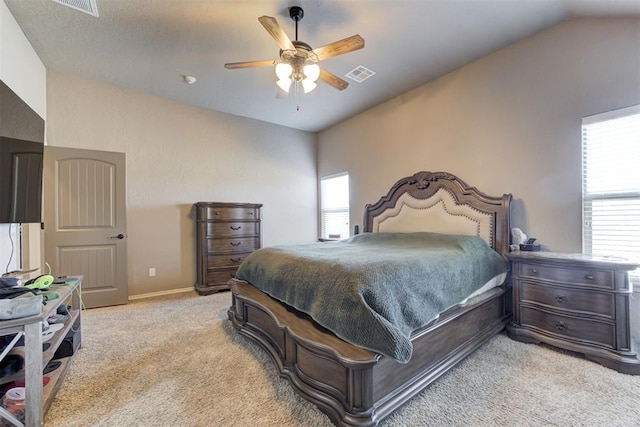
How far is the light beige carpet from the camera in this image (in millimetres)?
1520

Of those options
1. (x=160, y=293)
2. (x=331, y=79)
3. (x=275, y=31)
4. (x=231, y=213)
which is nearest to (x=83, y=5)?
(x=275, y=31)

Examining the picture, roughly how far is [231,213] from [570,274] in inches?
156

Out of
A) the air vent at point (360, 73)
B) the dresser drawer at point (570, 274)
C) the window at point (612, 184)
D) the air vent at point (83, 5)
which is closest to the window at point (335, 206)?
the air vent at point (360, 73)

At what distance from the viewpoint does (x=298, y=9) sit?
2326 millimetres

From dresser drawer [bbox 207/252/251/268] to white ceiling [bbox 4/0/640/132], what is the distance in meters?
2.37

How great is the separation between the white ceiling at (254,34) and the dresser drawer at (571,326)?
244 centimetres

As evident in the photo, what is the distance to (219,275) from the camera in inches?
162

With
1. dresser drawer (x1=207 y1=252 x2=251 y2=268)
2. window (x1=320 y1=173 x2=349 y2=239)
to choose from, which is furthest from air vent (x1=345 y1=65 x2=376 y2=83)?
dresser drawer (x1=207 y1=252 x2=251 y2=268)

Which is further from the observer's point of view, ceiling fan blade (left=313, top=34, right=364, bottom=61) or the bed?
ceiling fan blade (left=313, top=34, right=364, bottom=61)

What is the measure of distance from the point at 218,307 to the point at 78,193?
223 cm

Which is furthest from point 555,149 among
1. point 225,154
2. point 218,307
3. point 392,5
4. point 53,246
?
point 53,246

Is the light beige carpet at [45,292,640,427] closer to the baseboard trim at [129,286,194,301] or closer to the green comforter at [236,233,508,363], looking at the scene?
the green comforter at [236,233,508,363]

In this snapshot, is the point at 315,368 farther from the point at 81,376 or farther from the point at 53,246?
the point at 53,246

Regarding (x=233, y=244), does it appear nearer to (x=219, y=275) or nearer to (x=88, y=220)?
(x=219, y=275)
